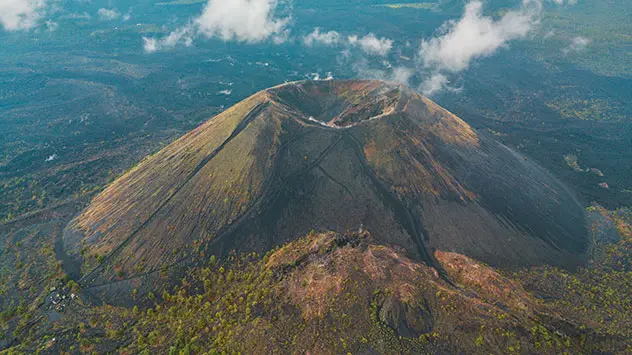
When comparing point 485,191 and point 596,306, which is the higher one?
point 485,191

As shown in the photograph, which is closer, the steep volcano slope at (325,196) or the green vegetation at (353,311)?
the green vegetation at (353,311)

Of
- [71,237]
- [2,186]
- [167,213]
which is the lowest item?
[2,186]

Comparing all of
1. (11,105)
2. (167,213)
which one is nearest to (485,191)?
(167,213)

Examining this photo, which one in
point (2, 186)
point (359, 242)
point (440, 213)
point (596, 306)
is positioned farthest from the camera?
point (2, 186)

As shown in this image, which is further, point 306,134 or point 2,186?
point 2,186

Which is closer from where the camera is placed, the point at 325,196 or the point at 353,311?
the point at 353,311

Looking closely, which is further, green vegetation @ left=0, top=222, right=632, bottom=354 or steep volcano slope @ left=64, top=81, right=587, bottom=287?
steep volcano slope @ left=64, top=81, right=587, bottom=287

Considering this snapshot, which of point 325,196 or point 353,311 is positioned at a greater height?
point 325,196

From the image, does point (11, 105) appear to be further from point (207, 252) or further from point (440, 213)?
point (440, 213)
